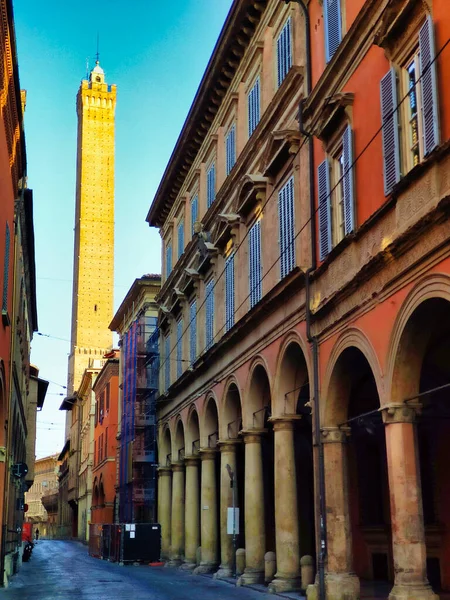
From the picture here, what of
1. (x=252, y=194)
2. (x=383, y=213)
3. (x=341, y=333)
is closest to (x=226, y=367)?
(x=252, y=194)

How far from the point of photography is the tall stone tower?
95.0 m

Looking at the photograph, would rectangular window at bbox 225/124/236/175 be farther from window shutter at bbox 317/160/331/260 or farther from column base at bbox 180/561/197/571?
column base at bbox 180/561/197/571

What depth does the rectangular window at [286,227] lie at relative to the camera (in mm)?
21000

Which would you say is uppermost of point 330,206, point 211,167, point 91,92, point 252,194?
point 91,92

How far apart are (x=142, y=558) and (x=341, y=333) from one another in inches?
838

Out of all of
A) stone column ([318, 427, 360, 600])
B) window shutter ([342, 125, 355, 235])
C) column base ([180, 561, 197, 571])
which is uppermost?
window shutter ([342, 125, 355, 235])

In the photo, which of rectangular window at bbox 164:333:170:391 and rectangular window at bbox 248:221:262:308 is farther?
rectangular window at bbox 164:333:170:391

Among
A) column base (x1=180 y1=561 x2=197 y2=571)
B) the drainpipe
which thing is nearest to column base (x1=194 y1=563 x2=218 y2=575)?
column base (x1=180 y1=561 x2=197 y2=571)

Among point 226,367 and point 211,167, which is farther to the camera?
point 211,167

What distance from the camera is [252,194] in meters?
24.1

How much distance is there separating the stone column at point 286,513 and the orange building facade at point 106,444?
33937mm

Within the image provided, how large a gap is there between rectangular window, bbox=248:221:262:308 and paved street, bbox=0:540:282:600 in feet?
25.2

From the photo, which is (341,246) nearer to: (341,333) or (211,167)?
(341,333)

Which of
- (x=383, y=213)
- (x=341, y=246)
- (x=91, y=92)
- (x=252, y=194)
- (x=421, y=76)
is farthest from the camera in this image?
(x=91, y=92)
